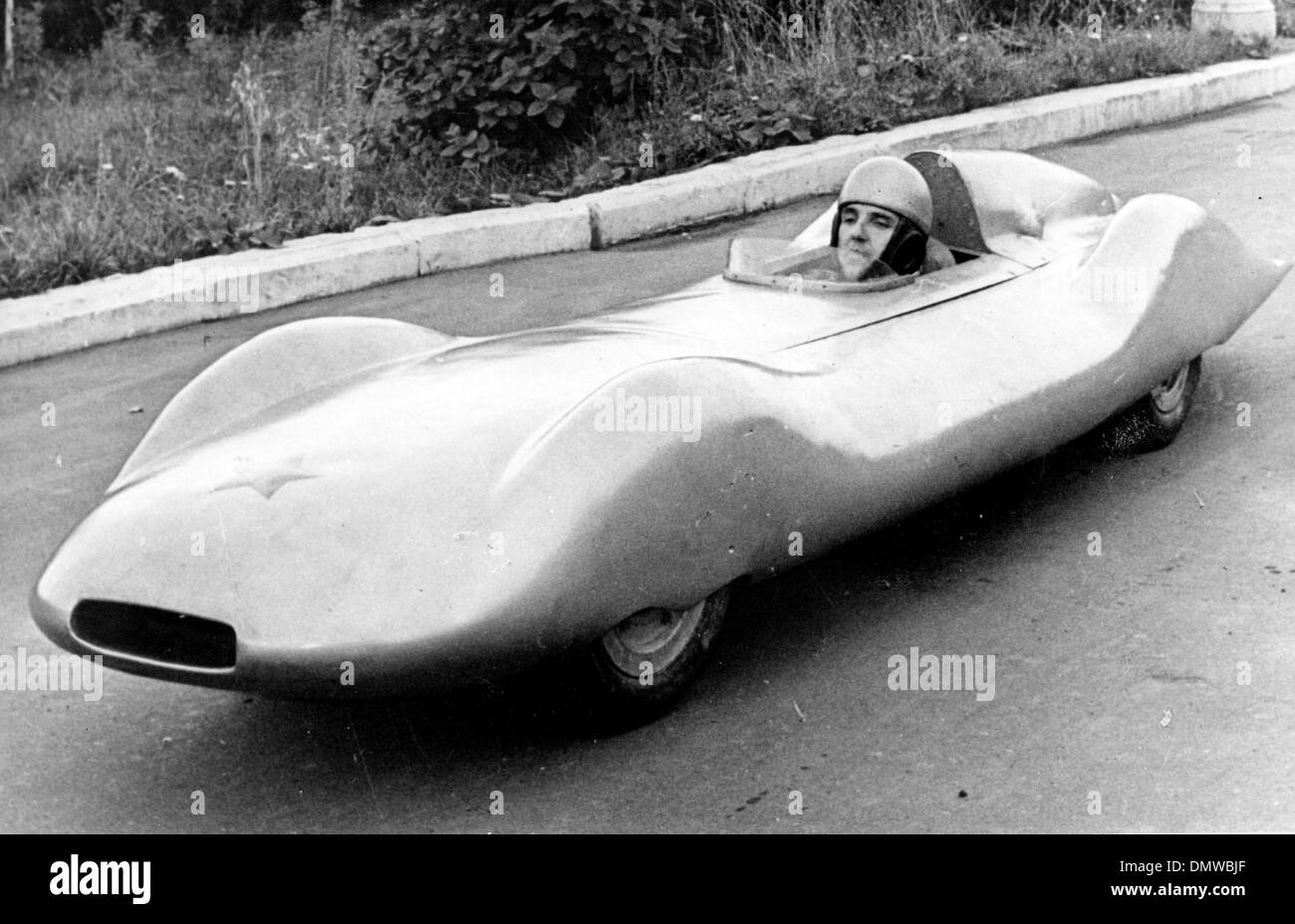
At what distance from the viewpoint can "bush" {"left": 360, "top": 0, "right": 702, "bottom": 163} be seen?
10.2 m

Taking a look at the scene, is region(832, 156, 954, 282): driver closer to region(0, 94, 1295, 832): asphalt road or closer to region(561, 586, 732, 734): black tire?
region(0, 94, 1295, 832): asphalt road

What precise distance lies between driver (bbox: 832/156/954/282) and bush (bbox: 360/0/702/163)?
5218 mm

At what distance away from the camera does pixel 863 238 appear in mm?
5145

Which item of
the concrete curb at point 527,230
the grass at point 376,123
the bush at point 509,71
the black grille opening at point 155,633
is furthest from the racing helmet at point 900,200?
the bush at point 509,71

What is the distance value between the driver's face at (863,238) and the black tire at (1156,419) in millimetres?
980

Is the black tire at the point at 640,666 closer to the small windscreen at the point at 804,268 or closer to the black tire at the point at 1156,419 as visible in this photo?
the small windscreen at the point at 804,268

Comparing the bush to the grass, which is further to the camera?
the bush

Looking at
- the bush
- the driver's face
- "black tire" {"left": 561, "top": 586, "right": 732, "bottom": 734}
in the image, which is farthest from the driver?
the bush

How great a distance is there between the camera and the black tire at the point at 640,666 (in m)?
3.74

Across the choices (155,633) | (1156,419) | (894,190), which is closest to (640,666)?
(155,633)

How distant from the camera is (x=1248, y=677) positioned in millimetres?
4008

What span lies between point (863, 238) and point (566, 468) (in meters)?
1.84
